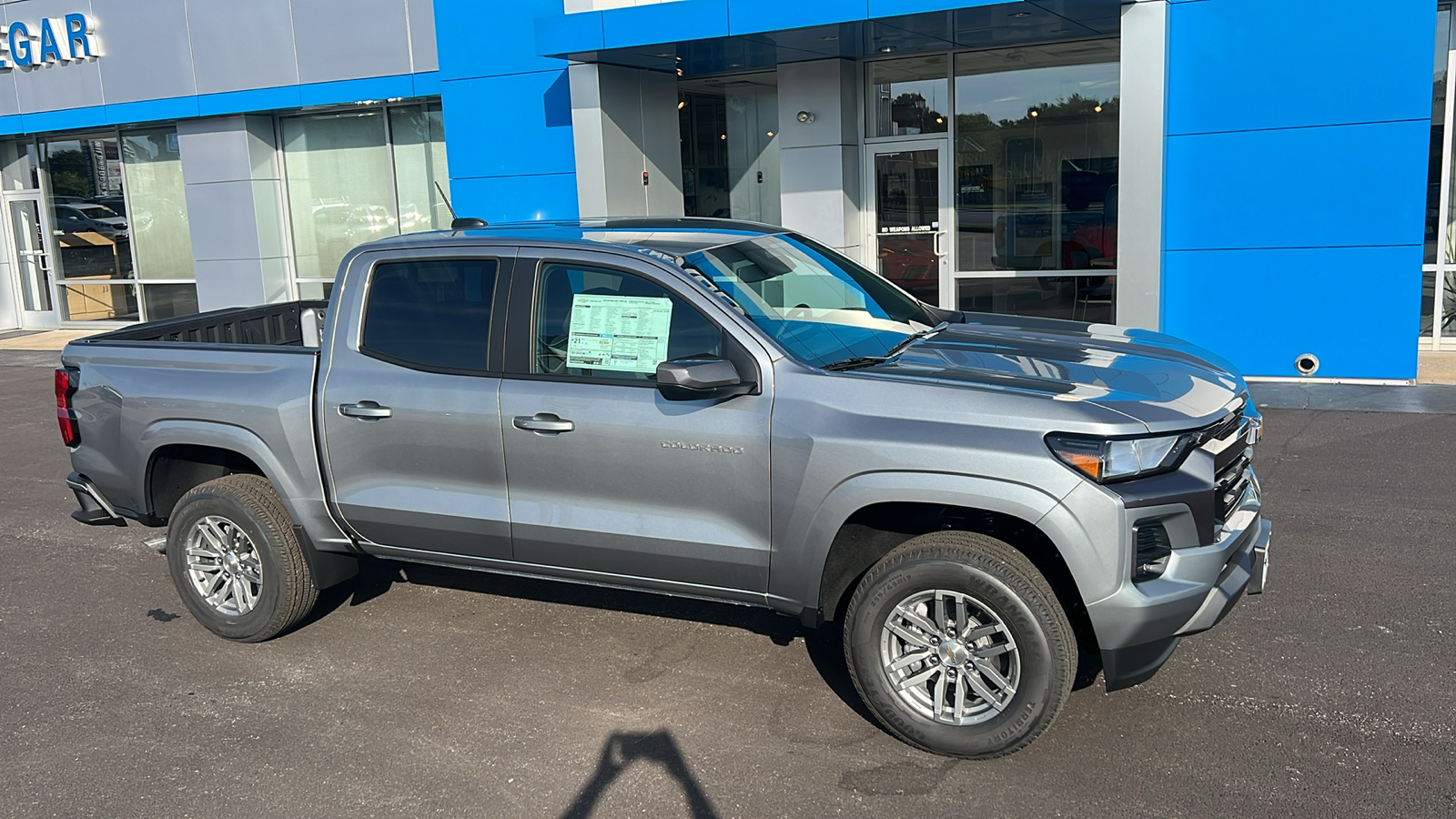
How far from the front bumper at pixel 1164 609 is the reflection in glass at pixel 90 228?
18.8 m

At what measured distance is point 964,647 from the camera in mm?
4238

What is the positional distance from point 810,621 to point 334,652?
92.5 inches

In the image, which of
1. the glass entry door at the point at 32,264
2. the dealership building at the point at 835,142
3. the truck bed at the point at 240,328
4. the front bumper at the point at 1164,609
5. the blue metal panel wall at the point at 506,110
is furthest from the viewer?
the glass entry door at the point at 32,264

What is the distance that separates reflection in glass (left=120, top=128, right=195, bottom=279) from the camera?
18.2m

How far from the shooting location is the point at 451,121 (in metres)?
14.4

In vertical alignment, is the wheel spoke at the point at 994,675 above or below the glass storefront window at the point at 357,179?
below

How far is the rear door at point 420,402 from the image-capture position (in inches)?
199

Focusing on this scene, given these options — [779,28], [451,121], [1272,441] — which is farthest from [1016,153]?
[451,121]

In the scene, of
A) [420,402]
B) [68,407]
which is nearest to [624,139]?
[68,407]

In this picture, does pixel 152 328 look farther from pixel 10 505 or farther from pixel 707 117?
pixel 707 117

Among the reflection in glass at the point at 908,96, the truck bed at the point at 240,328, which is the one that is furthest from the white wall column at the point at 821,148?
the truck bed at the point at 240,328

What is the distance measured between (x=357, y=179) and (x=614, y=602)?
1243cm

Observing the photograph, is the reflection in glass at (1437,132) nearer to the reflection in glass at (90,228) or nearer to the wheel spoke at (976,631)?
the wheel spoke at (976,631)

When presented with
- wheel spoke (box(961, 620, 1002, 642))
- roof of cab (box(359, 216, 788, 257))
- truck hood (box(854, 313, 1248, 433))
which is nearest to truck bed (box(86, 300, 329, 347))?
roof of cab (box(359, 216, 788, 257))
